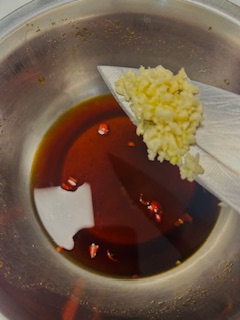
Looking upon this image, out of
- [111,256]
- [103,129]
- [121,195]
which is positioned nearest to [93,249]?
[111,256]

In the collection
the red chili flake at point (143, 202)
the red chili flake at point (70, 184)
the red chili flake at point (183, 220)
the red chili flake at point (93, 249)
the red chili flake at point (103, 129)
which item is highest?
the red chili flake at point (103, 129)

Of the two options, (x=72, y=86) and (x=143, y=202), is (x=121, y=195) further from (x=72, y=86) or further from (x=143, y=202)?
(x=72, y=86)

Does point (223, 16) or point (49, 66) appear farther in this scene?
point (49, 66)

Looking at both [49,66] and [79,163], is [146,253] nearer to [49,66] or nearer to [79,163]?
[79,163]

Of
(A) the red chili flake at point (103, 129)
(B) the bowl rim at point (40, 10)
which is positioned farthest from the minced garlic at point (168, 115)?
(A) the red chili flake at point (103, 129)

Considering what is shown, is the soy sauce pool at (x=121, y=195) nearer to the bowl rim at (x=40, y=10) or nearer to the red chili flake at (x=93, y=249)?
the red chili flake at (x=93, y=249)

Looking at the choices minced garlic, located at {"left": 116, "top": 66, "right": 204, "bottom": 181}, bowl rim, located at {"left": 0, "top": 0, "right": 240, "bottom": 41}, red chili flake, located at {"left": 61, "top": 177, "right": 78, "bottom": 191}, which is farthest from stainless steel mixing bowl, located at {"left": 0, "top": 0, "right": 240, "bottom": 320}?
minced garlic, located at {"left": 116, "top": 66, "right": 204, "bottom": 181}

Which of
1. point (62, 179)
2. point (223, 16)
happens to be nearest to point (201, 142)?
point (223, 16)
